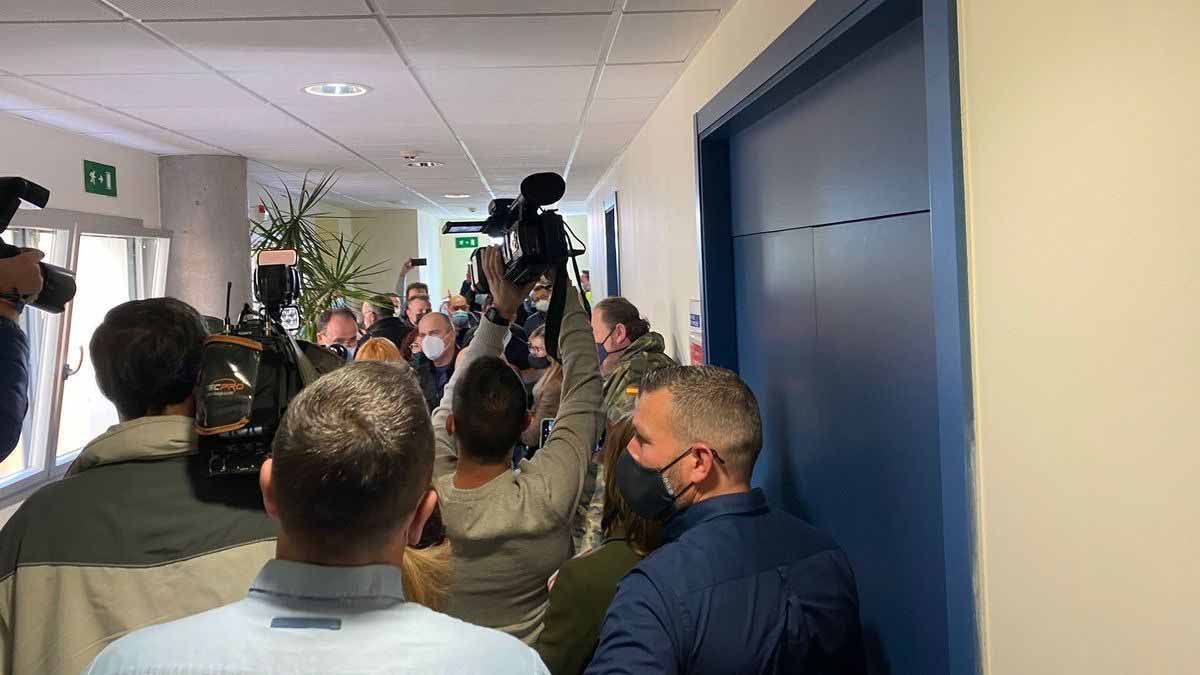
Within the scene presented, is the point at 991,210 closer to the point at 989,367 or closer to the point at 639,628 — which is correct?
the point at 989,367

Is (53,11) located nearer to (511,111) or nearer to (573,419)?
(573,419)

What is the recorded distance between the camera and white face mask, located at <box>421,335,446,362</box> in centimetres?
427

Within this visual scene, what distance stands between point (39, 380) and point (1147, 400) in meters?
4.90

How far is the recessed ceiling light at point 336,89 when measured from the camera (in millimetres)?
3501

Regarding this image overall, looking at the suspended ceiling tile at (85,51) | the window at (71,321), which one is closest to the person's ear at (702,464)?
the suspended ceiling tile at (85,51)

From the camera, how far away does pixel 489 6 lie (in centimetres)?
252

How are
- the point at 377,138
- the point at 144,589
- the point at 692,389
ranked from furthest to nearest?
the point at 377,138 < the point at 692,389 < the point at 144,589

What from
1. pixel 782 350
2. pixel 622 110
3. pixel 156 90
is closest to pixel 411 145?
pixel 622 110

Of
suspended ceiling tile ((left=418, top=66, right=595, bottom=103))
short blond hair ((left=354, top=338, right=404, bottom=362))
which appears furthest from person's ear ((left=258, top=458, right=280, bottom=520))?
suspended ceiling tile ((left=418, top=66, right=595, bottom=103))

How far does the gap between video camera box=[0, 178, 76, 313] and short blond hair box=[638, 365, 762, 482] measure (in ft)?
4.64

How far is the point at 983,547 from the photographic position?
4.26ft

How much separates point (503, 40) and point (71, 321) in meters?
2.91

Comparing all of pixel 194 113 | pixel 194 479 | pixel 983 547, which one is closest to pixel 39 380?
pixel 194 113

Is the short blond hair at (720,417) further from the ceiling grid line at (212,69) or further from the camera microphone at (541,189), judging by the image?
the ceiling grid line at (212,69)
